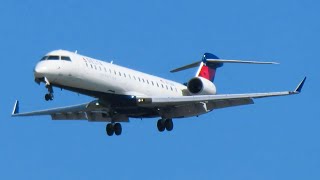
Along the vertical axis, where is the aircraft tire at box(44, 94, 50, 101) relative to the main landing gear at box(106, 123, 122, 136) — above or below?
above

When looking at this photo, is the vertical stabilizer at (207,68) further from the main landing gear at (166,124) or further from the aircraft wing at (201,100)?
the aircraft wing at (201,100)

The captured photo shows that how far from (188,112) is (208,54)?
462 centimetres

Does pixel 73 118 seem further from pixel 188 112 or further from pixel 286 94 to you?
pixel 286 94

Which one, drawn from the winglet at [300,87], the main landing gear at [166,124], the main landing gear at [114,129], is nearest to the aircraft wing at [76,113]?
the main landing gear at [114,129]

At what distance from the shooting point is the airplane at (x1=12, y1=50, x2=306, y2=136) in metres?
38.5

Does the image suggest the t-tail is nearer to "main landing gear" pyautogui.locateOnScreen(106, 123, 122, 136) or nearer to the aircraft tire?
"main landing gear" pyautogui.locateOnScreen(106, 123, 122, 136)

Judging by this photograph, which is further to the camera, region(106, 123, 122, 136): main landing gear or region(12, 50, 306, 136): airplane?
region(106, 123, 122, 136): main landing gear

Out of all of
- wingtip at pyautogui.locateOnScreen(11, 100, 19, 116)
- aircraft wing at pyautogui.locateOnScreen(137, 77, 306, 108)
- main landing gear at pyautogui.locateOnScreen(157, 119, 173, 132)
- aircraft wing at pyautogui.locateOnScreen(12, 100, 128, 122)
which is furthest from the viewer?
wingtip at pyautogui.locateOnScreen(11, 100, 19, 116)

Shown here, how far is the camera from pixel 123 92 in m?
40.2

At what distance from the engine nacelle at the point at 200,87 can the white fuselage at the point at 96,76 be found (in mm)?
1481

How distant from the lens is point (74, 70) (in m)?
38.5

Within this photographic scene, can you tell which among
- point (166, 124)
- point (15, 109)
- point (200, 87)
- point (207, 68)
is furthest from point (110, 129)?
point (207, 68)

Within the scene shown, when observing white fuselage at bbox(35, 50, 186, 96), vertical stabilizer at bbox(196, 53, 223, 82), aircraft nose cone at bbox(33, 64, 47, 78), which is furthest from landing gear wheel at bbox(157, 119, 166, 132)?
aircraft nose cone at bbox(33, 64, 47, 78)

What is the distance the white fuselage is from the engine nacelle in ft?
4.86
